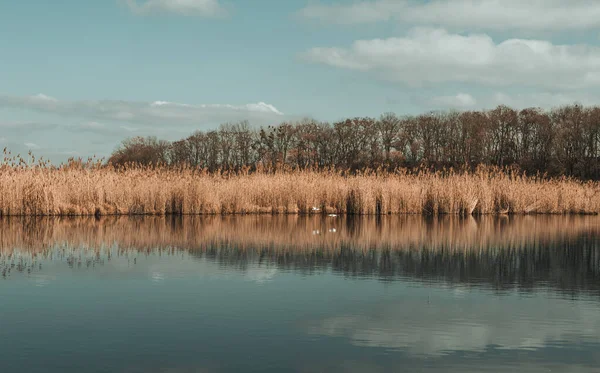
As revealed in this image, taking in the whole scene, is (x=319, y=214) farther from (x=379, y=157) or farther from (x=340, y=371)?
(x=379, y=157)

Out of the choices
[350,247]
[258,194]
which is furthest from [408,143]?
[350,247]

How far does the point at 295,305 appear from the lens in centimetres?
639

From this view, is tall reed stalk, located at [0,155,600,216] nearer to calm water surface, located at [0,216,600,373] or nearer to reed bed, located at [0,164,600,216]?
reed bed, located at [0,164,600,216]

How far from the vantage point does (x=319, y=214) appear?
21750 mm

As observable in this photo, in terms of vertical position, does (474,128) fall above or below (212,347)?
above

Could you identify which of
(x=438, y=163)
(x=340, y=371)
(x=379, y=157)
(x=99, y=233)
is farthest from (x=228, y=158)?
(x=340, y=371)

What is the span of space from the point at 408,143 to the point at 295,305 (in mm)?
44403

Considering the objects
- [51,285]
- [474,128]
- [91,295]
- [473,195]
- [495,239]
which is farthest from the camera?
[474,128]

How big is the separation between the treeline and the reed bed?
22.4 m

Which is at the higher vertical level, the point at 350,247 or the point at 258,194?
the point at 258,194

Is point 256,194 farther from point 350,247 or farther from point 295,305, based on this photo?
point 295,305

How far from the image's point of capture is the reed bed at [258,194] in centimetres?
1930

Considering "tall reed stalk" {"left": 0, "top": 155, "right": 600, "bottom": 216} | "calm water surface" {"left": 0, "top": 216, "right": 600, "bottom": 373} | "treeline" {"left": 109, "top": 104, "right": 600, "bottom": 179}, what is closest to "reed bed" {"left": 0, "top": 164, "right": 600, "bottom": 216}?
"tall reed stalk" {"left": 0, "top": 155, "right": 600, "bottom": 216}

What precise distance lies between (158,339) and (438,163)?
148ft
